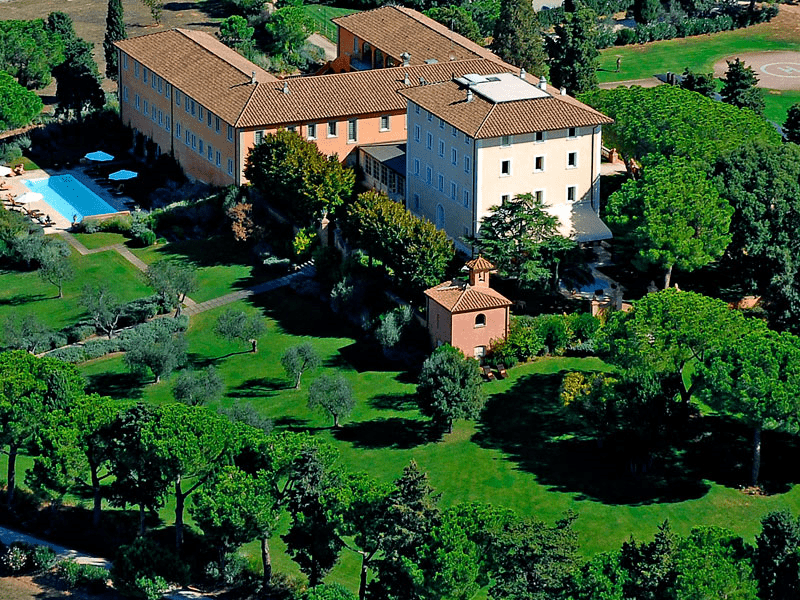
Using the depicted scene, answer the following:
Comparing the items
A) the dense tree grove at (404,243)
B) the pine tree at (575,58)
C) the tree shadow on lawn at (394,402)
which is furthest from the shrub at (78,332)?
the pine tree at (575,58)

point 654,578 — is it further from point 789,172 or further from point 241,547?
point 789,172

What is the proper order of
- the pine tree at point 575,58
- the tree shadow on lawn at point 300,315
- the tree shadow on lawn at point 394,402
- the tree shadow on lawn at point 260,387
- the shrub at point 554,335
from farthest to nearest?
the pine tree at point 575,58 → the tree shadow on lawn at point 300,315 → the shrub at point 554,335 → the tree shadow on lawn at point 260,387 → the tree shadow on lawn at point 394,402

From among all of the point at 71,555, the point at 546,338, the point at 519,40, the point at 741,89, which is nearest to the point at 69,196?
the point at 519,40

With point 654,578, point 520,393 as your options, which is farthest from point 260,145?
point 654,578

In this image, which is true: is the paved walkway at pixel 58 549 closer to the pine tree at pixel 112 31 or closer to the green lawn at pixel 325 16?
the pine tree at pixel 112 31

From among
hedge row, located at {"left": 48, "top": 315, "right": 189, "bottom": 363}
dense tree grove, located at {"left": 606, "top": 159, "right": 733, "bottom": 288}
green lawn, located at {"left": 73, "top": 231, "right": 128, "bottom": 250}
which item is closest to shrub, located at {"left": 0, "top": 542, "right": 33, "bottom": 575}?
hedge row, located at {"left": 48, "top": 315, "right": 189, "bottom": 363}

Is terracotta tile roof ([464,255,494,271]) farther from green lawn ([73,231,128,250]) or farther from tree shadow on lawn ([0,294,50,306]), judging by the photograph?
green lawn ([73,231,128,250])

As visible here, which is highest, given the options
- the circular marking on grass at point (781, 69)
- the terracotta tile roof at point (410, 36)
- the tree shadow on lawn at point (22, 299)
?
the terracotta tile roof at point (410, 36)
